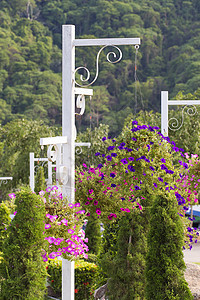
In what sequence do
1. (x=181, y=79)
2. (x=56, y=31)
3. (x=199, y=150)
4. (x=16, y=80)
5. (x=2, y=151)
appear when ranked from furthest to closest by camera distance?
(x=56, y=31) < (x=16, y=80) < (x=181, y=79) < (x=2, y=151) < (x=199, y=150)

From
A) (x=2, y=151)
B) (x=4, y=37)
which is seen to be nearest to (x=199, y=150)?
(x=2, y=151)

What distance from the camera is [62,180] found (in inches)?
201

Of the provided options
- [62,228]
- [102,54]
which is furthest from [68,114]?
[102,54]


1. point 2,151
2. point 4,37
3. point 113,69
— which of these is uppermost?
point 4,37

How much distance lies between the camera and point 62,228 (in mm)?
4871

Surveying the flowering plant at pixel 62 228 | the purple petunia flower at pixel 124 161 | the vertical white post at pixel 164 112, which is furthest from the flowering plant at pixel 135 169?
the vertical white post at pixel 164 112

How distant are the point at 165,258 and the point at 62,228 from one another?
41.4 inches

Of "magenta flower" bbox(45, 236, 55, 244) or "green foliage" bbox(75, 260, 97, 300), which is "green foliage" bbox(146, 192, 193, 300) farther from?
"green foliage" bbox(75, 260, 97, 300)

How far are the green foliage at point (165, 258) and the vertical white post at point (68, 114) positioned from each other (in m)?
0.95

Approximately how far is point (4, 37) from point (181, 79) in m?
16.3

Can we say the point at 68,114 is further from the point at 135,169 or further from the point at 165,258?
the point at 165,258

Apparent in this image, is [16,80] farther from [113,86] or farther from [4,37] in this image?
[113,86]

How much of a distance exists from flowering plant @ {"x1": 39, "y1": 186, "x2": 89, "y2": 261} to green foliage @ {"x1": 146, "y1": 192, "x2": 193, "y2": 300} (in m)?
0.73

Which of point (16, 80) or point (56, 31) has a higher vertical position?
point (56, 31)
